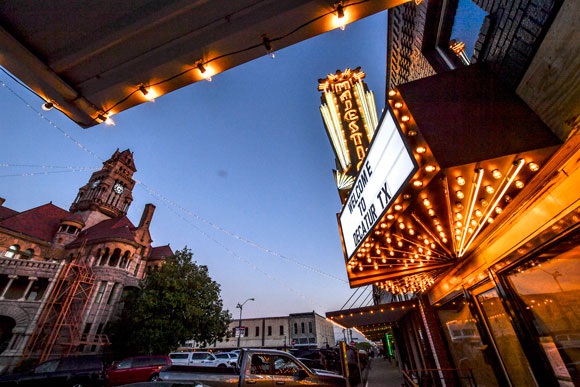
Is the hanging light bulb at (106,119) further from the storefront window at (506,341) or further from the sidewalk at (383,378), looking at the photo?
the sidewalk at (383,378)

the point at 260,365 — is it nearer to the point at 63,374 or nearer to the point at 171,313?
the point at 63,374

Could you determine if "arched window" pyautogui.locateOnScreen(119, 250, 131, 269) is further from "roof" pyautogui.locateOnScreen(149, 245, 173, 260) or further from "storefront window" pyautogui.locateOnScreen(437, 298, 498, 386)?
"storefront window" pyautogui.locateOnScreen(437, 298, 498, 386)

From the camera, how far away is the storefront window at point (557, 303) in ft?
13.4

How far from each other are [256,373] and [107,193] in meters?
44.4

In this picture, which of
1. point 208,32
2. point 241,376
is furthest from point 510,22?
point 241,376

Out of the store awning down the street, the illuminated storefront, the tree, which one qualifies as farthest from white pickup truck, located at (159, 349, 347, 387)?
the tree

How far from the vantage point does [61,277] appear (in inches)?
938

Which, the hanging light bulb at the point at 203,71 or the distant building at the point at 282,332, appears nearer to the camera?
the hanging light bulb at the point at 203,71

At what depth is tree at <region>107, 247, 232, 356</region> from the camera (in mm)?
21156

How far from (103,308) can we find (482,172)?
107 feet

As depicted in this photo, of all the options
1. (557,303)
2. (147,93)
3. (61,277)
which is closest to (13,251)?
(61,277)

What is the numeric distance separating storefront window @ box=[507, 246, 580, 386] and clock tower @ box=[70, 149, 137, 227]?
151 ft

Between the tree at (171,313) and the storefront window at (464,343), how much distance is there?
20.6 meters

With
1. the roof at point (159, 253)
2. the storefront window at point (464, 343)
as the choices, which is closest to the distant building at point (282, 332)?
the roof at point (159, 253)
